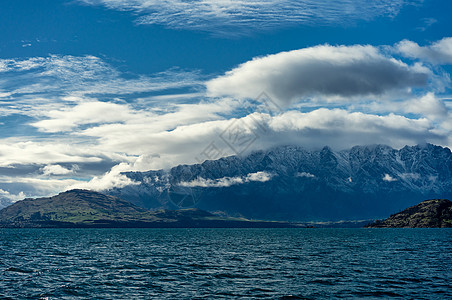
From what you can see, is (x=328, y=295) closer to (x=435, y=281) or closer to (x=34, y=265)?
(x=435, y=281)

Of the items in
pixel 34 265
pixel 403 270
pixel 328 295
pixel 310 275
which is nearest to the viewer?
pixel 328 295

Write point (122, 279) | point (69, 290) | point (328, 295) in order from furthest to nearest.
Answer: point (122, 279), point (69, 290), point (328, 295)

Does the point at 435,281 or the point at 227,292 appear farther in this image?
the point at 435,281

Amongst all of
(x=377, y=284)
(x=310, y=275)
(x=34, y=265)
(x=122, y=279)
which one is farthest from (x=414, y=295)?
(x=34, y=265)

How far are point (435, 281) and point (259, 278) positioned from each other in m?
30.8

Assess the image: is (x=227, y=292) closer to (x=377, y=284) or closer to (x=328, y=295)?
(x=328, y=295)

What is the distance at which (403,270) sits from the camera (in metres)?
82.8

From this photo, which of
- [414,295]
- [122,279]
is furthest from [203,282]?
[414,295]

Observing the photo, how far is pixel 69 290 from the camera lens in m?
60.0

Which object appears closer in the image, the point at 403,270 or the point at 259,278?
the point at 259,278

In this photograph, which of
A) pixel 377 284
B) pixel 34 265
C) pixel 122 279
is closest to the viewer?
pixel 377 284

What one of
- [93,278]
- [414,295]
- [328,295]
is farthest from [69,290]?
[414,295]

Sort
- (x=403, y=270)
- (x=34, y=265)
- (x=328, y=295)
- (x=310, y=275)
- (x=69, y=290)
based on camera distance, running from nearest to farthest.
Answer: (x=328, y=295) < (x=69, y=290) < (x=310, y=275) < (x=403, y=270) < (x=34, y=265)

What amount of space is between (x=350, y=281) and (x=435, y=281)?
15176 mm
